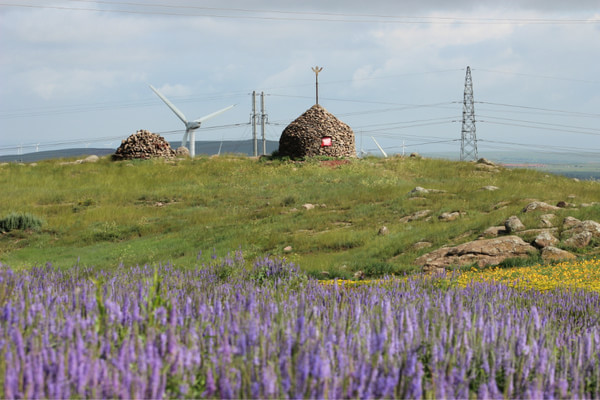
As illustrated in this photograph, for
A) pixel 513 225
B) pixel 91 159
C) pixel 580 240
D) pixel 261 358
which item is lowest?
pixel 580 240

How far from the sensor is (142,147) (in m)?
41.2

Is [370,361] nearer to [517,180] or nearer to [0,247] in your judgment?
[0,247]

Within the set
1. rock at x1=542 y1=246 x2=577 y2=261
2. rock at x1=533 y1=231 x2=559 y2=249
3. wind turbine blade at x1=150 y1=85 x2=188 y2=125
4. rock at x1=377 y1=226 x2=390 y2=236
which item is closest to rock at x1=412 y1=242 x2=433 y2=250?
rock at x1=377 y1=226 x2=390 y2=236

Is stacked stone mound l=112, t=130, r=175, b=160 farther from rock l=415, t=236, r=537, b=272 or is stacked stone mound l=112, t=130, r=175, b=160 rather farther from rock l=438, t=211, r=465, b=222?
rock l=415, t=236, r=537, b=272

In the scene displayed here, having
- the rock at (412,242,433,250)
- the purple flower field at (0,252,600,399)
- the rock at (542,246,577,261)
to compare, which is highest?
the purple flower field at (0,252,600,399)

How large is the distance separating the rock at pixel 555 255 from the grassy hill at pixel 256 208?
2093mm

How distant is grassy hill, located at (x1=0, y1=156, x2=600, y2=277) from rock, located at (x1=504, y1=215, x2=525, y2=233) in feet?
1.51

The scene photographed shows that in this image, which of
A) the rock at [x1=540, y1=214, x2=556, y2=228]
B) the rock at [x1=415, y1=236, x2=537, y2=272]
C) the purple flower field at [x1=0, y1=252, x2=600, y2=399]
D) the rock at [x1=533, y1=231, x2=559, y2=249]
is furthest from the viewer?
the rock at [x1=540, y1=214, x2=556, y2=228]

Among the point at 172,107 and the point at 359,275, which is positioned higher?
the point at 172,107

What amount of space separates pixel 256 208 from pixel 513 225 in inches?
488

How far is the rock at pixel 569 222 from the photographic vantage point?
1488cm

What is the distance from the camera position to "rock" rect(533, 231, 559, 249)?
44.8 feet

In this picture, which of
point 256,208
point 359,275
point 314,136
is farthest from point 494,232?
point 314,136

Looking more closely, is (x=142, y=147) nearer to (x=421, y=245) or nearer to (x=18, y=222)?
(x=18, y=222)
